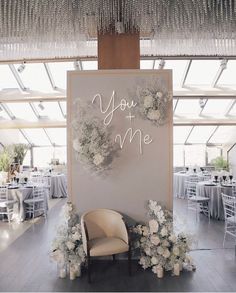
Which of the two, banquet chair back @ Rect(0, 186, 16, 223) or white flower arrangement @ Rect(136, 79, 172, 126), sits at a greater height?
white flower arrangement @ Rect(136, 79, 172, 126)

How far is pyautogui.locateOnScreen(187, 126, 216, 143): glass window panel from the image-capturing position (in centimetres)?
1145

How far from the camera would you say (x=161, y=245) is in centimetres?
362

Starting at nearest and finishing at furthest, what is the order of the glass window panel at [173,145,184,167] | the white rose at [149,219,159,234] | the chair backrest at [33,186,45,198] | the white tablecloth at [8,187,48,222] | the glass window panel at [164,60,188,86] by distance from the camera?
1. the white rose at [149,219,159,234]
2. the white tablecloth at [8,187,48,222]
3. the chair backrest at [33,186,45,198]
4. the glass window panel at [164,60,188,86]
5. the glass window panel at [173,145,184,167]

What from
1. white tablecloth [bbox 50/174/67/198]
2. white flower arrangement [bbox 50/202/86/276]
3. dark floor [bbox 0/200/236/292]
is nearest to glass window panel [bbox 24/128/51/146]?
white tablecloth [bbox 50/174/67/198]

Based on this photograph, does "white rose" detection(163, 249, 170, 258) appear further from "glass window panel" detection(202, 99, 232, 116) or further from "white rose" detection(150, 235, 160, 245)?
"glass window panel" detection(202, 99, 232, 116)

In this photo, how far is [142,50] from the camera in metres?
4.77

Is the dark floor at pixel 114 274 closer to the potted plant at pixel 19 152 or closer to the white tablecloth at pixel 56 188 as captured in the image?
the potted plant at pixel 19 152

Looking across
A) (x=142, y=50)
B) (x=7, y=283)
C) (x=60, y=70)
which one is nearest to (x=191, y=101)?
(x=60, y=70)

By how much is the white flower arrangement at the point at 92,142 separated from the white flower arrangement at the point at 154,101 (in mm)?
571

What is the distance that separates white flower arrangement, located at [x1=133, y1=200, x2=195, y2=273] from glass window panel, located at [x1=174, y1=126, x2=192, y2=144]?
796 cm

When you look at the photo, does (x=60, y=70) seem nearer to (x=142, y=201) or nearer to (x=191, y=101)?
(x=191, y=101)

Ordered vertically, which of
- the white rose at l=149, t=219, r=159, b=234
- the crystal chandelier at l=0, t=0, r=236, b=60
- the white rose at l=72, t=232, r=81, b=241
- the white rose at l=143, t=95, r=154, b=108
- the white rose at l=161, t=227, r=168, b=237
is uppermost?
the crystal chandelier at l=0, t=0, r=236, b=60

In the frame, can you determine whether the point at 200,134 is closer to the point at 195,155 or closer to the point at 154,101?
the point at 195,155

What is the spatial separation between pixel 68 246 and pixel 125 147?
4.87 feet
